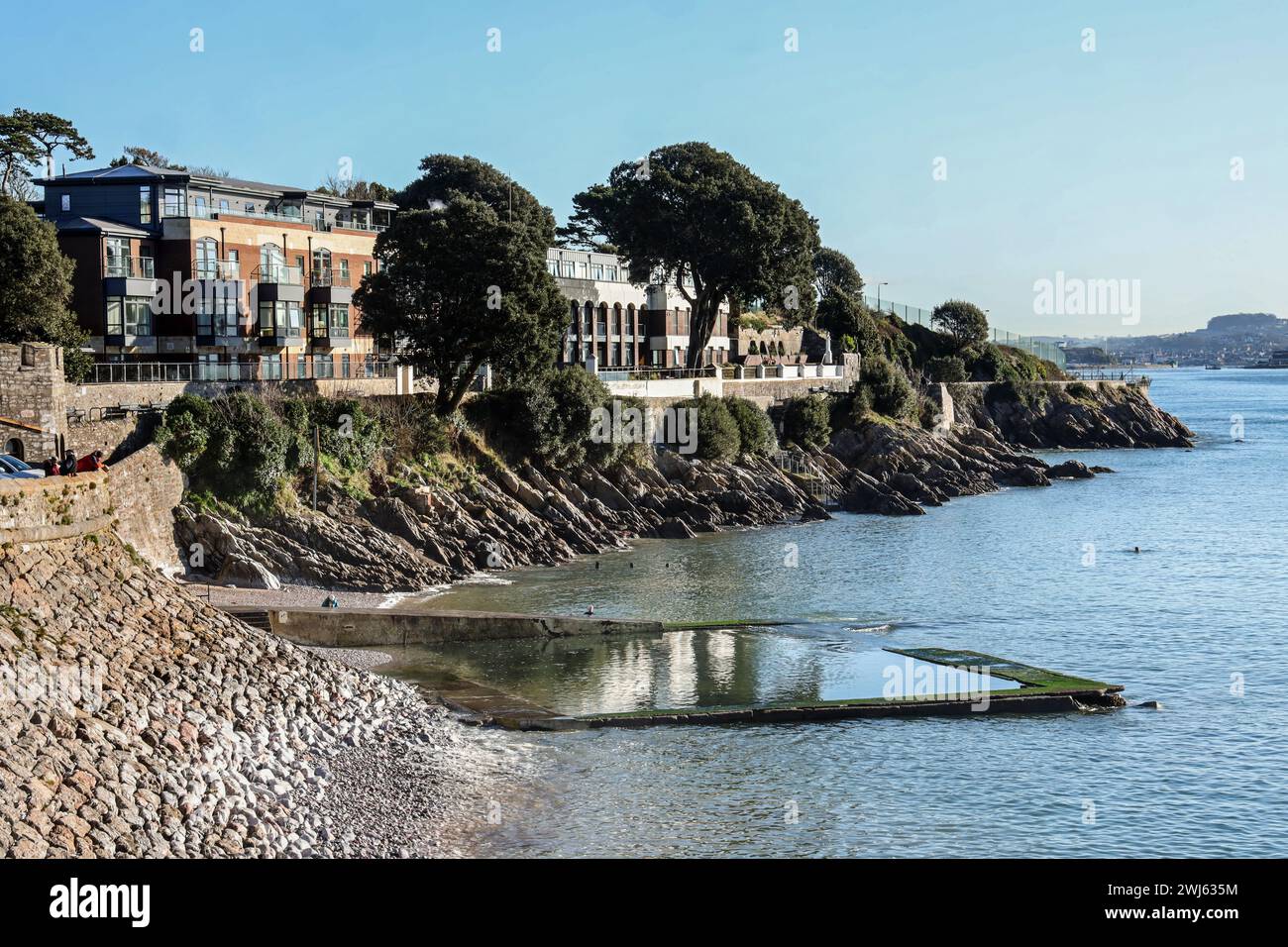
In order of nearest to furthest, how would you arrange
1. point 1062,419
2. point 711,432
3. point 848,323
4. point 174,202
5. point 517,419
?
point 174,202, point 517,419, point 711,432, point 848,323, point 1062,419

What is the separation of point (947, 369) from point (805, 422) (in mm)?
49342

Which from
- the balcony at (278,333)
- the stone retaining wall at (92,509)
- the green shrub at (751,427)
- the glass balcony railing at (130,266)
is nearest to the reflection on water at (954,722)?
the green shrub at (751,427)

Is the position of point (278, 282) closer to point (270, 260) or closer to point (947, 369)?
point (270, 260)

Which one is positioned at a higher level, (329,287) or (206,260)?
(206,260)

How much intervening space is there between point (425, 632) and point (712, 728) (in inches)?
539

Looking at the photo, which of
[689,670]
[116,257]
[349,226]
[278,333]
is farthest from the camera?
[349,226]

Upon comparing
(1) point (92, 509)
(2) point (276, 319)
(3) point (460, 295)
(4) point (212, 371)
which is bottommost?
(1) point (92, 509)

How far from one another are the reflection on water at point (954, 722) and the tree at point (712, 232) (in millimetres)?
26196

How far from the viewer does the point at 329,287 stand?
262ft

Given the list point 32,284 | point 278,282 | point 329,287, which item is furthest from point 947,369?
point 32,284

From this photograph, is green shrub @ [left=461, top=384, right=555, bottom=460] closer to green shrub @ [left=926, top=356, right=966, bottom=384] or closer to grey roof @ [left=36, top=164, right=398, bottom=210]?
grey roof @ [left=36, top=164, right=398, bottom=210]

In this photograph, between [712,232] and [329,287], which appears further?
[712,232]

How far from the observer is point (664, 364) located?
391 ft
